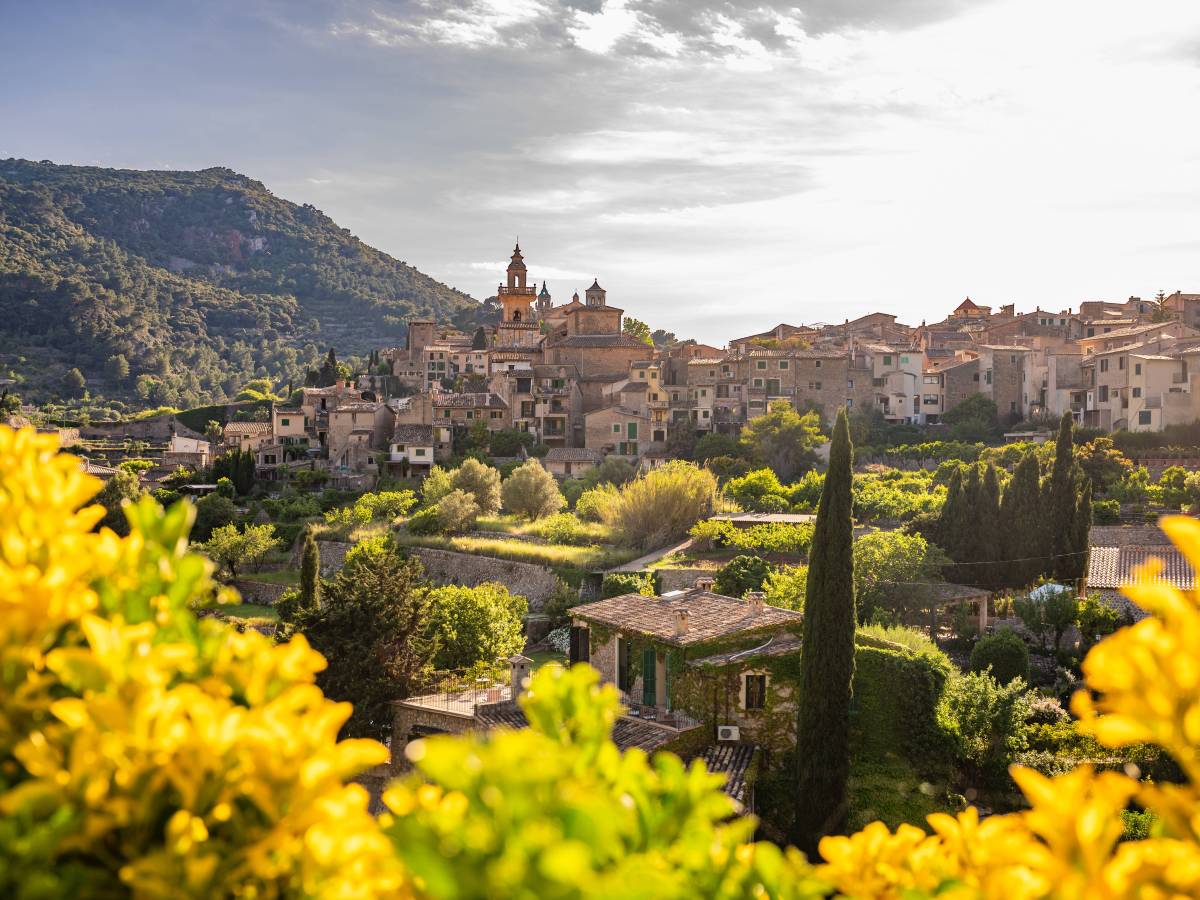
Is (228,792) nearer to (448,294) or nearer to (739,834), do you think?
(739,834)

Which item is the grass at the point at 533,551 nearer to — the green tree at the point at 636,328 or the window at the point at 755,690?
the window at the point at 755,690

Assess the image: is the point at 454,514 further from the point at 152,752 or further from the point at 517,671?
the point at 152,752

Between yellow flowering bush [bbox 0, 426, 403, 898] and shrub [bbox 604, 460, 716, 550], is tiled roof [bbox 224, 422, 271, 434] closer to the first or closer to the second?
shrub [bbox 604, 460, 716, 550]

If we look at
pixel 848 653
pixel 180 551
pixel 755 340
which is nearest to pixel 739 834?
pixel 180 551

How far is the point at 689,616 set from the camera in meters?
19.8

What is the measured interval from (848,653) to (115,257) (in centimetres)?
16980

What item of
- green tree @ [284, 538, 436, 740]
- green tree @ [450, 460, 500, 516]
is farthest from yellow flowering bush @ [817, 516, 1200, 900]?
green tree @ [450, 460, 500, 516]

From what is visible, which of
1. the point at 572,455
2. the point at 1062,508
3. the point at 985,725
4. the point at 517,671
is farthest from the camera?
the point at 572,455

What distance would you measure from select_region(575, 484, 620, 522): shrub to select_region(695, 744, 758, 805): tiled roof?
854 inches

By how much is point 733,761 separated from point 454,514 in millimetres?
26438

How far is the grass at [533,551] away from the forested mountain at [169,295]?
74336 millimetres

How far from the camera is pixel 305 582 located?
27.0 meters

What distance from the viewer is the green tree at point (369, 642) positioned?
19859 millimetres

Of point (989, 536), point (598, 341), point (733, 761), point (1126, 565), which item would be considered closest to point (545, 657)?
point (733, 761)
